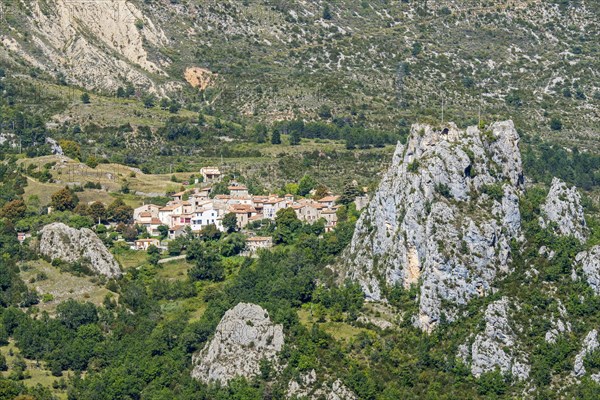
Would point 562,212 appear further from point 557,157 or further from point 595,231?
point 557,157

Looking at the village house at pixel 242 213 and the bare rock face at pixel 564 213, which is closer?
the bare rock face at pixel 564 213

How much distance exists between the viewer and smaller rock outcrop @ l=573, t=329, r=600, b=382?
114 meters

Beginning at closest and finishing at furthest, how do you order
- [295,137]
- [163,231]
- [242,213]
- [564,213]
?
[564,213] → [242,213] → [163,231] → [295,137]

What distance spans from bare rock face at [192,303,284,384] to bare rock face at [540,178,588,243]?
22.1m

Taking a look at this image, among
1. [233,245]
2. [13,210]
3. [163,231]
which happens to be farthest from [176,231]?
[13,210]

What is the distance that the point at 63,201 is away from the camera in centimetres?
15512

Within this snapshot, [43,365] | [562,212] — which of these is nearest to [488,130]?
[562,212]

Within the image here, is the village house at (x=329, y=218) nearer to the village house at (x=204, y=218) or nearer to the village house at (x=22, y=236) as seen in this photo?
the village house at (x=204, y=218)

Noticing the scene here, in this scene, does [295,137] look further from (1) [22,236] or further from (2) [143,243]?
(1) [22,236]

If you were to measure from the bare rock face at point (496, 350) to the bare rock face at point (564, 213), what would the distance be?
10.9 meters

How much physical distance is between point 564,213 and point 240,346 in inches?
1050

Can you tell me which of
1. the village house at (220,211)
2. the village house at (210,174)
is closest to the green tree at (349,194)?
the village house at (220,211)

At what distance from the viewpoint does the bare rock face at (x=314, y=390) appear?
114688mm

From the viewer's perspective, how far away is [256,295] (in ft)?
428
